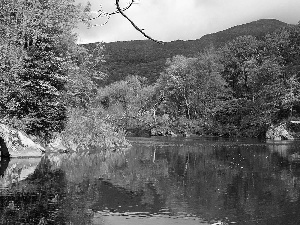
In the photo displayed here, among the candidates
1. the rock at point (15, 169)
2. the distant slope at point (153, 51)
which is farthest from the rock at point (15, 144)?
the distant slope at point (153, 51)

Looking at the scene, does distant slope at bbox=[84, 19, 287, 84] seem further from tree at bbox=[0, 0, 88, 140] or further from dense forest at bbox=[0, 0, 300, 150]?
tree at bbox=[0, 0, 88, 140]

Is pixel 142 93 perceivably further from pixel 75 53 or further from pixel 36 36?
pixel 36 36

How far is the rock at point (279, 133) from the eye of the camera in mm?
52338

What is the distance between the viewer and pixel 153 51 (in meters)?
125

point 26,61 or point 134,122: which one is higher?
point 26,61

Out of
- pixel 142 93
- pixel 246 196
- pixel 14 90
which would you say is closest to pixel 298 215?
pixel 246 196

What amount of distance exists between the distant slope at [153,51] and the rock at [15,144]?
8266cm

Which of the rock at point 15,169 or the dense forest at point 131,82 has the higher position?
the dense forest at point 131,82

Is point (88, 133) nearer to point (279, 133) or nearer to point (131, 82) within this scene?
point (279, 133)

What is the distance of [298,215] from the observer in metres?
10.8

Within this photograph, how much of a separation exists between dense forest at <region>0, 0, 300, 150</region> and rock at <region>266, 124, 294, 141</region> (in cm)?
267

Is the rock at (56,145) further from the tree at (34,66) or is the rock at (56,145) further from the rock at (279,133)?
the rock at (279,133)

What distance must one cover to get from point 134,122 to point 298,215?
61184 mm

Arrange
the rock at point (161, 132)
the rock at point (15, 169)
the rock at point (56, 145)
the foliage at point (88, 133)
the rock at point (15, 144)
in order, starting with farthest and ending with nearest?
1. the rock at point (161, 132)
2. the foliage at point (88, 133)
3. the rock at point (56, 145)
4. the rock at point (15, 144)
5. the rock at point (15, 169)
